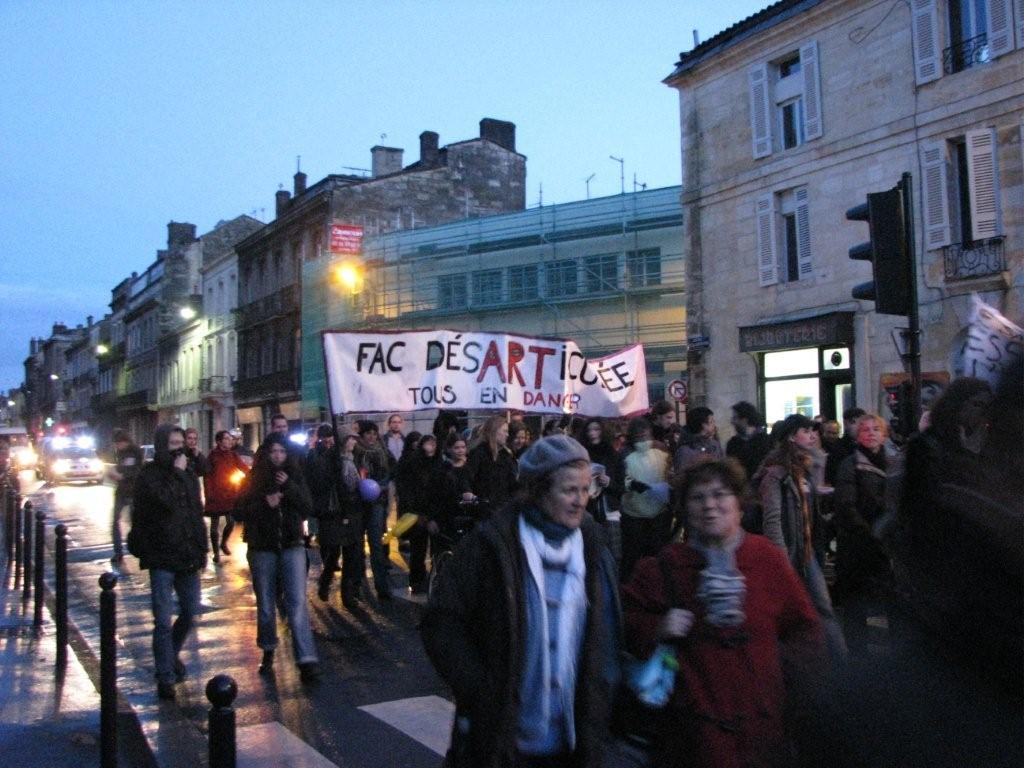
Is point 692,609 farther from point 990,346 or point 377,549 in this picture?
point 377,549

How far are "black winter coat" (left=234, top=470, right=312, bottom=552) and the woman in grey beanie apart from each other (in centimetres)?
415

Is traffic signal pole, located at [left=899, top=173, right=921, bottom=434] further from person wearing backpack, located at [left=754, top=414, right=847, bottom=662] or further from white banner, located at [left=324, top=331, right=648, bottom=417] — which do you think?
white banner, located at [left=324, top=331, right=648, bottom=417]

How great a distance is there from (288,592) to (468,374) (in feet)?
16.3

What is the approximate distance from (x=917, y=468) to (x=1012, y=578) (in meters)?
0.59

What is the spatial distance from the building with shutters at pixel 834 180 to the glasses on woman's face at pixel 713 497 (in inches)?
537

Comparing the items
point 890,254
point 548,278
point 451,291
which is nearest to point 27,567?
point 890,254

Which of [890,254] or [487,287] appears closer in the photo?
[890,254]

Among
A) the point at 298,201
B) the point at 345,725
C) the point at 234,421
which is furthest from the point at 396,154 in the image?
the point at 345,725

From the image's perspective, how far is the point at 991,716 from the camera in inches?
135

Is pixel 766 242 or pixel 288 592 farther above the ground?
pixel 766 242

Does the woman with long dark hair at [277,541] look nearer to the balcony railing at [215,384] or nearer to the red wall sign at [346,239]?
the red wall sign at [346,239]

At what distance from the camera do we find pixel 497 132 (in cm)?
4456

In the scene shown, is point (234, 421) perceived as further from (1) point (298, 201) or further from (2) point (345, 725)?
(2) point (345, 725)

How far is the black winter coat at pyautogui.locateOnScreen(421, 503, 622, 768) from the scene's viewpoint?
295 cm
